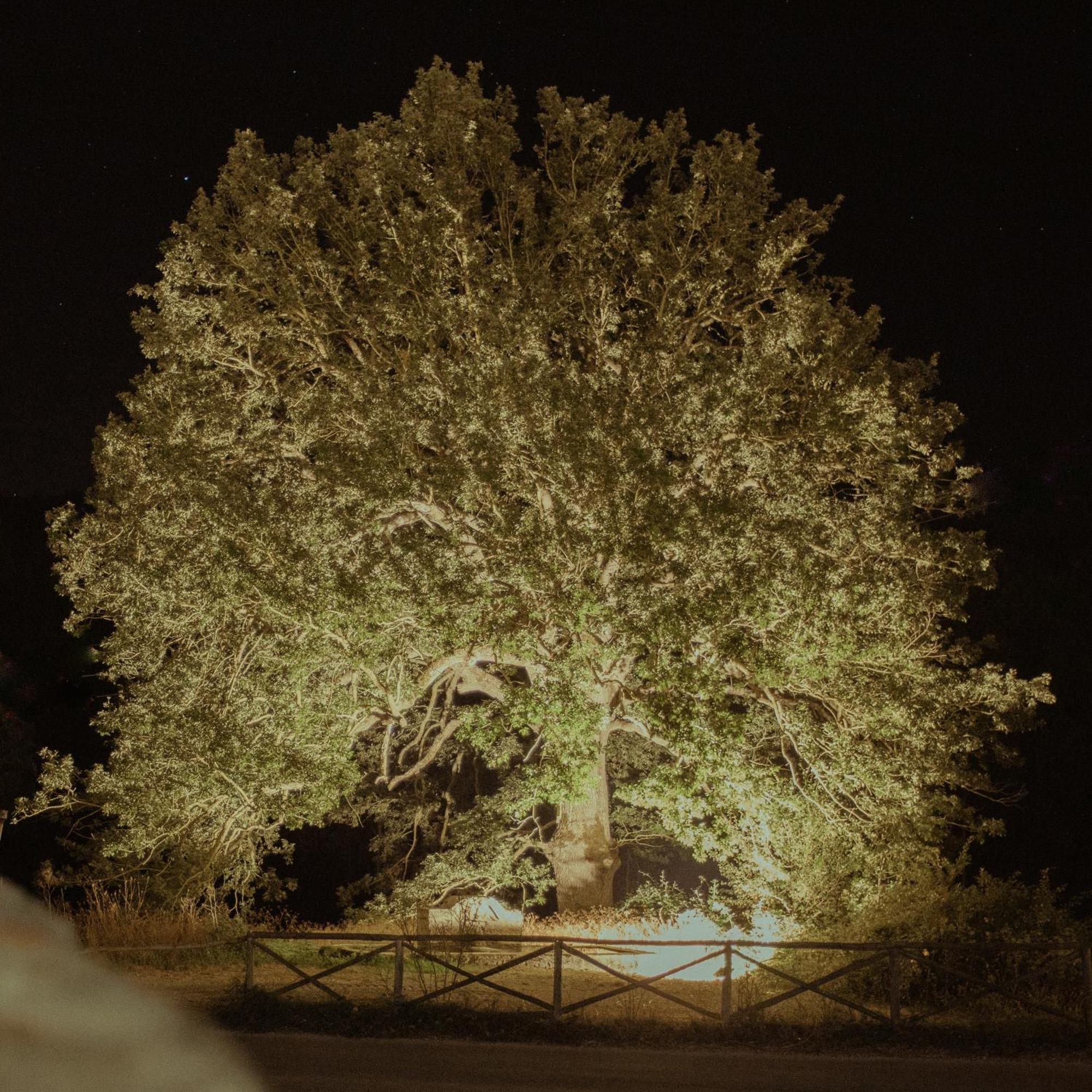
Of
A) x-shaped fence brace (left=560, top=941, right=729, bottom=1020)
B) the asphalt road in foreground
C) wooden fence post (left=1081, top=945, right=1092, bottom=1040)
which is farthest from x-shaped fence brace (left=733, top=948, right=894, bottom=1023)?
wooden fence post (left=1081, top=945, right=1092, bottom=1040)

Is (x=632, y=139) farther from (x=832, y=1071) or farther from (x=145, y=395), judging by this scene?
(x=832, y=1071)

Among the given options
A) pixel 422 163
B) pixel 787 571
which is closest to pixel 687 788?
pixel 787 571

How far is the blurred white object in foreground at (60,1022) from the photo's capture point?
4.60 m

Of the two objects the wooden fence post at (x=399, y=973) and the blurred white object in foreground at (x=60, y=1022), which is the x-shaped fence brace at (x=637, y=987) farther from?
the blurred white object in foreground at (x=60, y=1022)

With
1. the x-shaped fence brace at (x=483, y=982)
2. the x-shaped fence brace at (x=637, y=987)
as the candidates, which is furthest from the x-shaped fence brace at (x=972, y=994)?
the x-shaped fence brace at (x=483, y=982)

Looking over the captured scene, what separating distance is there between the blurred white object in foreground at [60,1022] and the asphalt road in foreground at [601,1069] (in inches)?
151

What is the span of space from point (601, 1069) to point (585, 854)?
28.4 feet

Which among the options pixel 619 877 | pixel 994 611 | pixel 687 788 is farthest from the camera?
pixel 619 877

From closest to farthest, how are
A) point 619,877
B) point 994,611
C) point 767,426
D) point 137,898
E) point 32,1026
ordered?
point 32,1026 → point 767,426 → point 137,898 → point 994,611 → point 619,877

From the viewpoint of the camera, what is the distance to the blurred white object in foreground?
15.1 ft

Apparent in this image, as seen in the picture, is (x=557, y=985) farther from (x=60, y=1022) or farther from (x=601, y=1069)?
(x=60, y=1022)

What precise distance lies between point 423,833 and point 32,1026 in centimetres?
1919

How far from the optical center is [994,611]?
85.7 ft

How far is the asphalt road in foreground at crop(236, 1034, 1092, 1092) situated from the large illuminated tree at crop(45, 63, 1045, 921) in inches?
157
